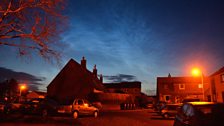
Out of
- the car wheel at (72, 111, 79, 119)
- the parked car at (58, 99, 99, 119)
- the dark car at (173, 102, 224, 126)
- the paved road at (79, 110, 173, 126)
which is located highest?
the dark car at (173, 102, 224, 126)

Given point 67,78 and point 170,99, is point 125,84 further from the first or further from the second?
point 67,78

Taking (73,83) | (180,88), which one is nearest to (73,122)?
(73,83)

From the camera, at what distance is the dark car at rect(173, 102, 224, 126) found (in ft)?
22.7

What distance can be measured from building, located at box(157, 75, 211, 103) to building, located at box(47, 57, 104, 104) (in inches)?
690

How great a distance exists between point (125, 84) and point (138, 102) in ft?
114

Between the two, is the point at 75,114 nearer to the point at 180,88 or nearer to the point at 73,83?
the point at 73,83

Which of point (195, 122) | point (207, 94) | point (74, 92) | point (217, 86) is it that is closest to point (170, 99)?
point (207, 94)

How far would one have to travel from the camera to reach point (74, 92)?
4528cm

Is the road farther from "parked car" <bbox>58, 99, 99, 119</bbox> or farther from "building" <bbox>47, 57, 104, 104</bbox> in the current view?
"building" <bbox>47, 57, 104, 104</bbox>

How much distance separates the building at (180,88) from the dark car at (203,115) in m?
45.8

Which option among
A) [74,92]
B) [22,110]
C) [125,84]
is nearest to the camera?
[22,110]

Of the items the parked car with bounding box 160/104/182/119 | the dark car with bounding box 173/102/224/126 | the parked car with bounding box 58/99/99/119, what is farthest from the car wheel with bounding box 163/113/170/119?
the dark car with bounding box 173/102/224/126

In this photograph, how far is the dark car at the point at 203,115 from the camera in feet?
22.7

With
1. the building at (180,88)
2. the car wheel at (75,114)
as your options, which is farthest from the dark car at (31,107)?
the building at (180,88)
